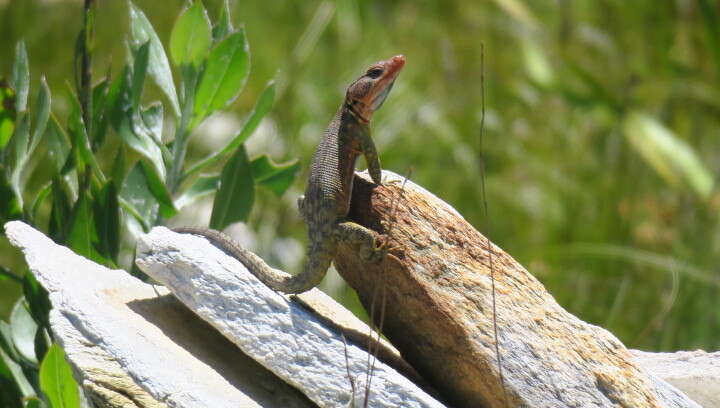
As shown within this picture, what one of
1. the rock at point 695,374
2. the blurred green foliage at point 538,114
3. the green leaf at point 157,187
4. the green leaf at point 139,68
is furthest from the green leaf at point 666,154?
the green leaf at point 139,68

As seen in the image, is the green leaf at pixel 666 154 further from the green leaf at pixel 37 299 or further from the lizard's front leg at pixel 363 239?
the green leaf at pixel 37 299

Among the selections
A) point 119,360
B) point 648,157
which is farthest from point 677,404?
point 648,157

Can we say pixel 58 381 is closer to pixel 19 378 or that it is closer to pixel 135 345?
pixel 135 345

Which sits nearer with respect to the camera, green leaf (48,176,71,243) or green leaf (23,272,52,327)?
green leaf (23,272,52,327)

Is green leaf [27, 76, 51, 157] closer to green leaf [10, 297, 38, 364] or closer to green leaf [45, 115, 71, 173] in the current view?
green leaf [45, 115, 71, 173]

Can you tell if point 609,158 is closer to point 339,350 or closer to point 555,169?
point 555,169

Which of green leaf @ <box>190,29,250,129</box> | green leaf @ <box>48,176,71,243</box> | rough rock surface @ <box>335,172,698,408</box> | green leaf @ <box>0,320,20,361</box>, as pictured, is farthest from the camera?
green leaf @ <box>190,29,250,129</box>

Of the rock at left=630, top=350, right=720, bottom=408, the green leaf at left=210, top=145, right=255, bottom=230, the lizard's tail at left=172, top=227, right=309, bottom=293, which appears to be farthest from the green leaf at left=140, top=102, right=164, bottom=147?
the rock at left=630, top=350, right=720, bottom=408
